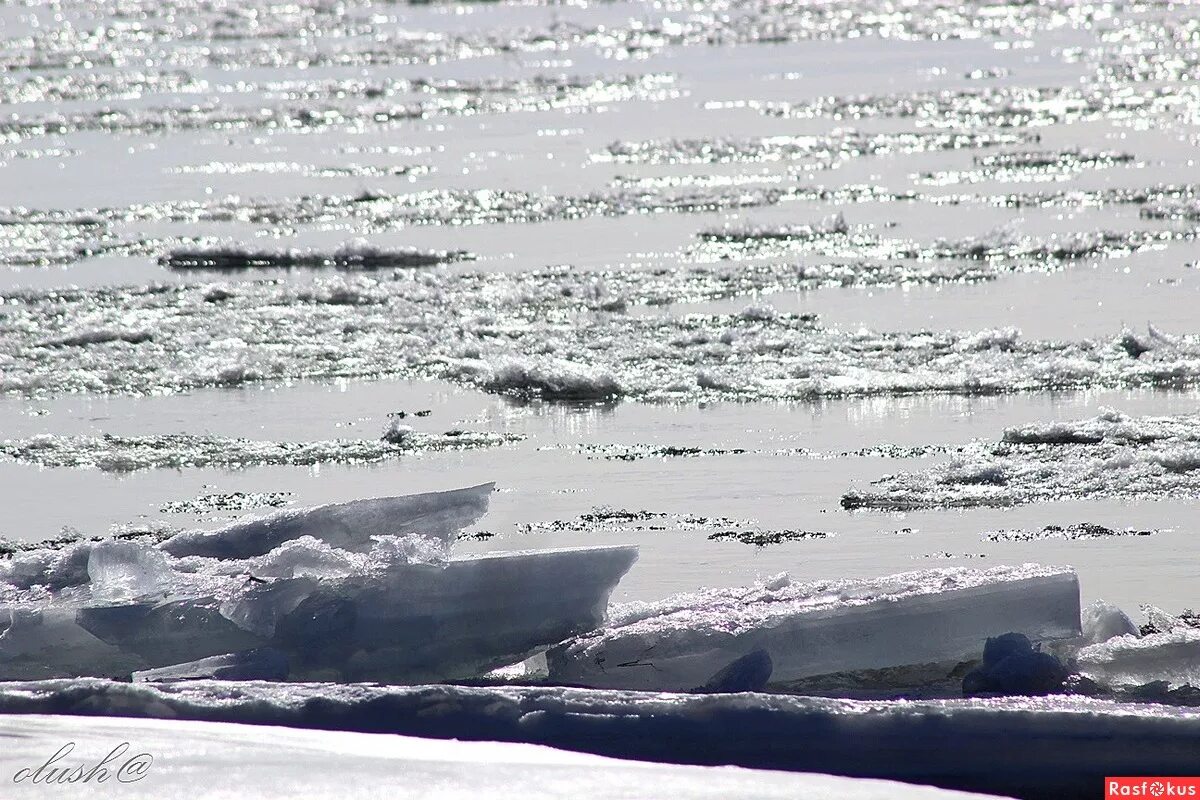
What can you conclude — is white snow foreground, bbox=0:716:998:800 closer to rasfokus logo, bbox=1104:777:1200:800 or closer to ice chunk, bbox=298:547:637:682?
rasfokus logo, bbox=1104:777:1200:800

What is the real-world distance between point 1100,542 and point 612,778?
8.00 ft

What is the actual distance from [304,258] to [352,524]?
588 cm

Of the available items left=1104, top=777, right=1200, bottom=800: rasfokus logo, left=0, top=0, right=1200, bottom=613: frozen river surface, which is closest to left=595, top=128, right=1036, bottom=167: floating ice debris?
left=0, top=0, right=1200, bottom=613: frozen river surface

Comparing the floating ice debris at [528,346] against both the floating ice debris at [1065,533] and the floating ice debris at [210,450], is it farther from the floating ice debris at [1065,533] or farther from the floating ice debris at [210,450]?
the floating ice debris at [1065,533]

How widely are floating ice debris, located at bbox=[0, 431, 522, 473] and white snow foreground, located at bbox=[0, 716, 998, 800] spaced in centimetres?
296

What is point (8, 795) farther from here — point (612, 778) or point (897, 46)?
point (897, 46)

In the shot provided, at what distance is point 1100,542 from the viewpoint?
17.3ft

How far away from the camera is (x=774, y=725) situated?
12.0 feet

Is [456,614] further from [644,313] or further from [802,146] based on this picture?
[802,146]

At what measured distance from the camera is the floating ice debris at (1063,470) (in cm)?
576

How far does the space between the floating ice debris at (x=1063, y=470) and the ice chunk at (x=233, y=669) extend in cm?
229

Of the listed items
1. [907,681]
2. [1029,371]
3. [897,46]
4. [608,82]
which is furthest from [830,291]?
[897,46]

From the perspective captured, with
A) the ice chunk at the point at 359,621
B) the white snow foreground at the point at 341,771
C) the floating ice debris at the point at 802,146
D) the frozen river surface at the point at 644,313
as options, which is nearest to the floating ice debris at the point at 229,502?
the frozen river surface at the point at 644,313

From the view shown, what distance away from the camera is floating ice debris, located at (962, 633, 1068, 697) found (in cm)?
401
